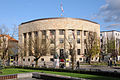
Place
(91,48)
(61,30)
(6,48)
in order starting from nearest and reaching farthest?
(6,48) < (91,48) < (61,30)

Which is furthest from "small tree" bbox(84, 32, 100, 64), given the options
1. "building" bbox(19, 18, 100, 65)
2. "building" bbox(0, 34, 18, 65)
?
"building" bbox(0, 34, 18, 65)

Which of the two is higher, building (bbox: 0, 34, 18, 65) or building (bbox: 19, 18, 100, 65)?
building (bbox: 19, 18, 100, 65)

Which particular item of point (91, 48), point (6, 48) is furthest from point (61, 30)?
point (6, 48)

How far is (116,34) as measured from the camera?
93750mm

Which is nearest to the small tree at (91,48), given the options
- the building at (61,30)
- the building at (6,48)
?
the building at (61,30)

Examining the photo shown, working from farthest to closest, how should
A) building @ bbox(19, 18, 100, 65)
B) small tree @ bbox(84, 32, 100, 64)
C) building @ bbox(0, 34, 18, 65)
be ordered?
building @ bbox(19, 18, 100, 65)
small tree @ bbox(84, 32, 100, 64)
building @ bbox(0, 34, 18, 65)

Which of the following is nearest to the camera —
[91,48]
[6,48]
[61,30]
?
[6,48]

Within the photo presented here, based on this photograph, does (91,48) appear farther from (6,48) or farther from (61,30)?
(6,48)

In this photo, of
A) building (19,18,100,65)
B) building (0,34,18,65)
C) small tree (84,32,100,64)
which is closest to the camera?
building (0,34,18,65)

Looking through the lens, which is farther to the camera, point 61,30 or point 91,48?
point 61,30

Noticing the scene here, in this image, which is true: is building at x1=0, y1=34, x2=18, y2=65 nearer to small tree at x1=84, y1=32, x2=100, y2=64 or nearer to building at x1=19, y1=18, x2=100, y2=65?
building at x1=19, y1=18, x2=100, y2=65

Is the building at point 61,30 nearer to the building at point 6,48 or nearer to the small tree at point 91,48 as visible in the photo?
the building at point 6,48

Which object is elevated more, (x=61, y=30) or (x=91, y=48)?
(x=61, y=30)

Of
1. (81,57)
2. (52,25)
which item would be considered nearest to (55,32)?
(52,25)
